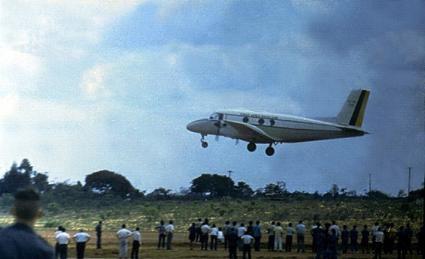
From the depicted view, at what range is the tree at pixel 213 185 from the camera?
106281 mm

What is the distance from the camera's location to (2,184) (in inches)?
3782

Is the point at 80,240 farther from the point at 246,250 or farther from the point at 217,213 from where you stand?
the point at 217,213

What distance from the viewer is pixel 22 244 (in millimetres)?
7082

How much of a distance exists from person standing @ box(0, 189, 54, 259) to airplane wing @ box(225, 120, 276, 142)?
60817 millimetres

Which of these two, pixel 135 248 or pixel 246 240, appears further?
pixel 135 248

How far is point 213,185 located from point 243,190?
4.18 meters

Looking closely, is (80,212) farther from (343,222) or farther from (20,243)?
(20,243)

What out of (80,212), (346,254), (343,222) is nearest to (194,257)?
(346,254)

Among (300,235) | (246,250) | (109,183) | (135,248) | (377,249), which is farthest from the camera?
(109,183)

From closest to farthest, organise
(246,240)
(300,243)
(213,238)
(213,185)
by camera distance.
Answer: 1. (246,240)
2. (213,238)
3. (300,243)
4. (213,185)

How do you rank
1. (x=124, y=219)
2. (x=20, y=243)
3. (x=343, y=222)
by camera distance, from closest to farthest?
(x=20, y=243) < (x=343, y=222) < (x=124, y=219)

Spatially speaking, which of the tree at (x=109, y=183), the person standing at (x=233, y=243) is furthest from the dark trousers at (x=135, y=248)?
the tree at (x=109, y=183)

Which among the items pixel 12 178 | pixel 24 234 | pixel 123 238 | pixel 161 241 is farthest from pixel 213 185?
pixel 24 234

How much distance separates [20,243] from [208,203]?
86604 mm
